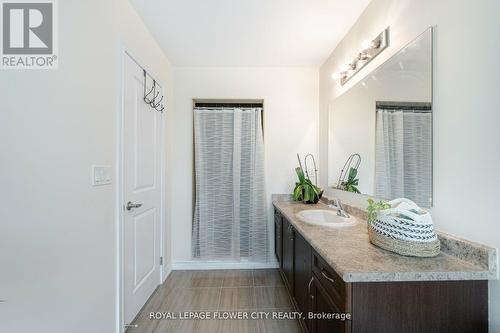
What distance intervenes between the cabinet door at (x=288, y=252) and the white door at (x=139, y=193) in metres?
1.27

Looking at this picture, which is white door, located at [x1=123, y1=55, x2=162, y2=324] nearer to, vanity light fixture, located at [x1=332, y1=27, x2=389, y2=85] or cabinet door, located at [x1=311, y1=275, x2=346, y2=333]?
cabinet door, located at [x1=311, y1=275, x2=346, y2=333]

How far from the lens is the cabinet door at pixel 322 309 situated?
0.99 metres

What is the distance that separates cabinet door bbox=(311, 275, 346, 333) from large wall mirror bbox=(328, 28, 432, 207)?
721mm

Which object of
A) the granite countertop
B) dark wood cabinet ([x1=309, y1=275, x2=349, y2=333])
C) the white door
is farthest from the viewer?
the white door

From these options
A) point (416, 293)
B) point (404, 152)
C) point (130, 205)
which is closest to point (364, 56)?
point (404, 152)

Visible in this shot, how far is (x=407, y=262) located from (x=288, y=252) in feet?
3.86

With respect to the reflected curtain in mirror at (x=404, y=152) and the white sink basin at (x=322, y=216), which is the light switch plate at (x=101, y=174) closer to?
the white sink basin at (x=322, y=216)

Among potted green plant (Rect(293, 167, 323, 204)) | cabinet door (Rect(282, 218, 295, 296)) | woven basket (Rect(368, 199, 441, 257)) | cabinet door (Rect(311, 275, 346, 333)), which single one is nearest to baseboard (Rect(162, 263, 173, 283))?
cabinet door (Rect(282, 218, 295, 296))

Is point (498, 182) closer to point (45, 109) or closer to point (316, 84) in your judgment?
point (45, 109)

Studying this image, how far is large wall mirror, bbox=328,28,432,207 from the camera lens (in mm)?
1209

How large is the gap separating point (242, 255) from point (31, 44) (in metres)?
2.52

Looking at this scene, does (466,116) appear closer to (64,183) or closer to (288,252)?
(288,252)

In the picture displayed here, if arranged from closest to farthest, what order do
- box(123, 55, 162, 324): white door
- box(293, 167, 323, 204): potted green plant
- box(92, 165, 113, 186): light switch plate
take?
box(92, 165, 113, 186): light switch plate
box(123, 55, 162, 324): white door
box(293, 167, 323, 204): potted green plant

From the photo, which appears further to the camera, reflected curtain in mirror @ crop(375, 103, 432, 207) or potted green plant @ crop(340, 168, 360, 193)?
potted green plant @ crop(340, 168, 360, 193)
